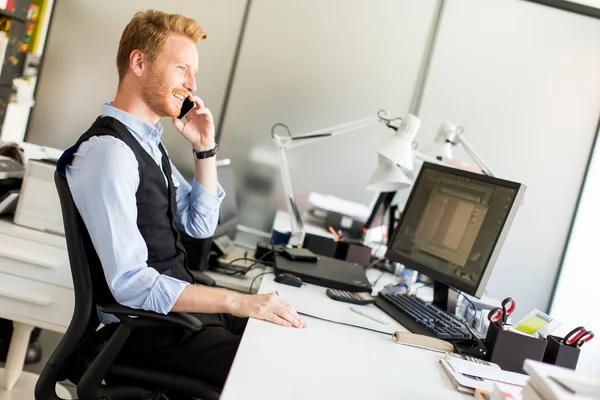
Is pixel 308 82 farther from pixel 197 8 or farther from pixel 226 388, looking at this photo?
pixel 226 388

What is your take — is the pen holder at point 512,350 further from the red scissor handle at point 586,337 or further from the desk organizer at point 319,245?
the desk organizer at point 319,245

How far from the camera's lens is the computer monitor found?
1619 mm

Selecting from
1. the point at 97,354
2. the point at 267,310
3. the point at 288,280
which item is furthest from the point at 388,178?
the point at 97,354

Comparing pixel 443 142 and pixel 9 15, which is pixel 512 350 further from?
pixel 9 15

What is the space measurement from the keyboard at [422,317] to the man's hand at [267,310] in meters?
0.39

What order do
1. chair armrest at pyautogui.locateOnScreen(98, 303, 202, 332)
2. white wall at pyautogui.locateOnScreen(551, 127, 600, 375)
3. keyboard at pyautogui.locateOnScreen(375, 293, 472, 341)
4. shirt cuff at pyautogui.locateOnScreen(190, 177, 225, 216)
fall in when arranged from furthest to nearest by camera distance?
white wall at pyautogui.locateOnScreen(551, 127, 600, 375) < shirt cuff at pyautogui.locateOnScreen(190, 177, 225, 216) < keyboard at pyautogui.locateOnScreen(375, 293, 472, 341) < chair armrest at pyautogui.locateOnScreen(98, 303, 202, 332)

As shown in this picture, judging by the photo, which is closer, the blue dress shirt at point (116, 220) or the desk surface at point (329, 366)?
the desk surface at point (329, 366)

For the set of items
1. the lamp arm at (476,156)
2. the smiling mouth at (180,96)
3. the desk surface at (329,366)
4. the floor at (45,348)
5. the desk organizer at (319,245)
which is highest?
the lamp arm at (476,156)

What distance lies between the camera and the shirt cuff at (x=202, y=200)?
1.85 metres

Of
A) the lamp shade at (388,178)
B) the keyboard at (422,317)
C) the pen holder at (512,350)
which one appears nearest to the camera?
the pen holder at (512,350)

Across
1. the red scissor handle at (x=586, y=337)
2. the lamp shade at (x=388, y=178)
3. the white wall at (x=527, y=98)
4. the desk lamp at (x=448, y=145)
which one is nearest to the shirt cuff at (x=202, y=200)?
the lamp shade at (x=388, y=178)

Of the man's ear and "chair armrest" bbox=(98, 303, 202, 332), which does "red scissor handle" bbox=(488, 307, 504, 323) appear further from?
the man's ear

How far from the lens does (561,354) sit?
1.39m

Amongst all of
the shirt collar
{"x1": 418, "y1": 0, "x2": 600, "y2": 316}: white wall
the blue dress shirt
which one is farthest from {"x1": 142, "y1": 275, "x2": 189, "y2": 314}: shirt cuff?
{"x1": 418, "y1": 0, "x2": 600, "y2": 316}: white wall
